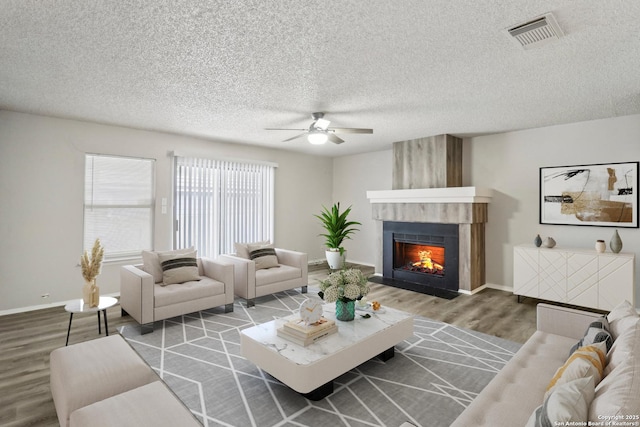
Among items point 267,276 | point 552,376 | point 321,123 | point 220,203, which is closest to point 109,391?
point 552,376

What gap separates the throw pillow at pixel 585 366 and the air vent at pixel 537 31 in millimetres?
1952

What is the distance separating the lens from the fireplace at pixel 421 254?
5.06 metres

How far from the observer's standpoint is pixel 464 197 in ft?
15.7

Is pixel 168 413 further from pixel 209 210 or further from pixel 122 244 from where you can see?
pixel 209 210

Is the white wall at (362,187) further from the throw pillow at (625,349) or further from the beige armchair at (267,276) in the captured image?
the throw pillow at (625,349)

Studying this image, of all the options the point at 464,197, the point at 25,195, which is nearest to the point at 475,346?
the point at 464,197

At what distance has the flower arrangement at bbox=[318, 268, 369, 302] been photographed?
2.67 metres

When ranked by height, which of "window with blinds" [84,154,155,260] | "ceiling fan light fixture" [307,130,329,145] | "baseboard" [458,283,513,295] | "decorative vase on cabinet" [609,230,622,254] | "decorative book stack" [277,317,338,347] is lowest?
"baseboard" [458,283,513,295]

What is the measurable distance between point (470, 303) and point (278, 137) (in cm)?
396

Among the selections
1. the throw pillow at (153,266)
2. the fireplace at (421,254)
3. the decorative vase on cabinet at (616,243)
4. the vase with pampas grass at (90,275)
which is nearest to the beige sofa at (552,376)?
the decorative vase on cabinet at (616,243)

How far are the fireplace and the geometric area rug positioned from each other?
1.74 meters

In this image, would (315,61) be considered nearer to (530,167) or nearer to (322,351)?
(322,351)

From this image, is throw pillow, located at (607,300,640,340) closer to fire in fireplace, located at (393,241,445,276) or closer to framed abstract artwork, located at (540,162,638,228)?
framed abstract artwork, located at (540,162,638,228)

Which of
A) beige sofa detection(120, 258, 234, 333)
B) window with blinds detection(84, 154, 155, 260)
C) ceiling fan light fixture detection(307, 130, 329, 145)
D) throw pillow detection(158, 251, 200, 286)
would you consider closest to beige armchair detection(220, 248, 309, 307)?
beige sofa detection(120, 258, 234, 333)
